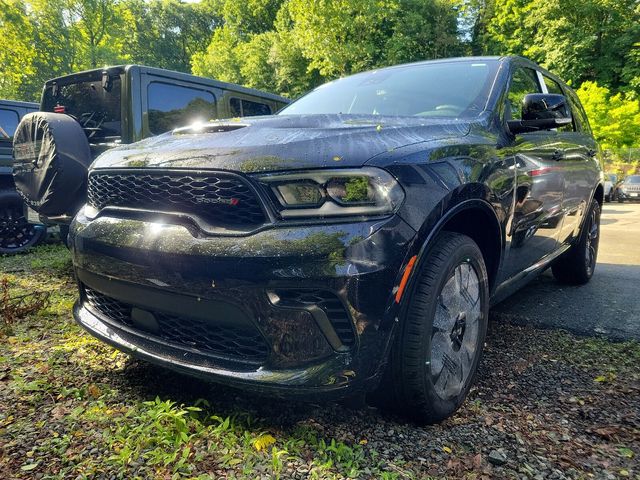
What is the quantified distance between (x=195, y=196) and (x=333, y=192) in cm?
54

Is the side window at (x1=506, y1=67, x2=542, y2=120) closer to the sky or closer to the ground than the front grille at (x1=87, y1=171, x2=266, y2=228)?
closer to the sky

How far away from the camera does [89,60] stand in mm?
27125

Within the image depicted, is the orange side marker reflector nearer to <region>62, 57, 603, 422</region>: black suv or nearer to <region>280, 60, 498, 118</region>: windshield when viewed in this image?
<region>62, 57, 603, 422</region>: black suv

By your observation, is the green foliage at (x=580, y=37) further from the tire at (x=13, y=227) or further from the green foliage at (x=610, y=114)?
the tire at (x=13, y=227)

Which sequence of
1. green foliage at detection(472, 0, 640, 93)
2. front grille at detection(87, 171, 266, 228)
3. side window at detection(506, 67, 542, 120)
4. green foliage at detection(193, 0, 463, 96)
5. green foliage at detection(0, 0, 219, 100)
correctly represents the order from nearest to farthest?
1. front grille at detection(87, 171, 266, 228)
2. side window at detection(506, 67, 542, 120)
3. green foliage at detection(193, 0, 463, 96)
4. green foliage at detection(0, 0, 219, 100)
5. green foliage at detection(472, 0, 640, 93)

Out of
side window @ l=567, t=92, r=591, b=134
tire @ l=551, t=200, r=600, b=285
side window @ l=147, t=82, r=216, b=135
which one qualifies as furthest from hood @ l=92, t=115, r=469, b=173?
tire @ l=551, t=200, r=600, b=285

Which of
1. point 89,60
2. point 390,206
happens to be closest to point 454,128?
point 390,206

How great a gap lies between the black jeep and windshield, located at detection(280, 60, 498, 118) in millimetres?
1627

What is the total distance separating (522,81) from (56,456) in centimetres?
331

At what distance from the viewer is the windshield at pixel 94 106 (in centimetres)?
414

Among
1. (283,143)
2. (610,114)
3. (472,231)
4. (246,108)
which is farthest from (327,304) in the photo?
(610,114)

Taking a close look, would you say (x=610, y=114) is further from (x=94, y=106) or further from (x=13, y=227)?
(x=13, y=227)

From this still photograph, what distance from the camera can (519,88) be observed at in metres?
2.97

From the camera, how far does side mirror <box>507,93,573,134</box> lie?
253 centimetres
